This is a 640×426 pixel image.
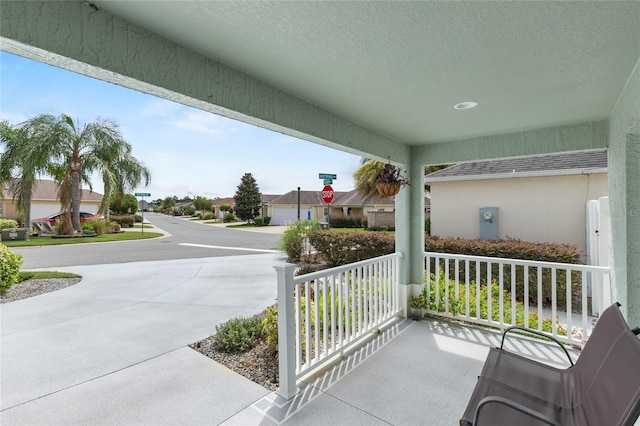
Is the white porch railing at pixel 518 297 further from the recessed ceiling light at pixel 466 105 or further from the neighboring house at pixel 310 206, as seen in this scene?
the neighboring house at pixel 310 206

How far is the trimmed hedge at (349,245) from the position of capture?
7.57 metres

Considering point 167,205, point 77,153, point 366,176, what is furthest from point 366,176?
point 167,205

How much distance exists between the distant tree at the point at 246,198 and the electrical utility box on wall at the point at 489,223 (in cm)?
2889

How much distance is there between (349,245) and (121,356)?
5.87m

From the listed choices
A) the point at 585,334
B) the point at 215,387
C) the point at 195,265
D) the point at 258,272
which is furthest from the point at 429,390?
the point at 195,265

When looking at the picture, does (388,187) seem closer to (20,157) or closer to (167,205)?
(20,157)

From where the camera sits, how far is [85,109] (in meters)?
15.1

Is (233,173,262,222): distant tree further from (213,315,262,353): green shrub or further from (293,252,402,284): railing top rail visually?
(293,252,402,284): railing top rail

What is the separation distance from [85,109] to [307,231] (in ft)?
47.6

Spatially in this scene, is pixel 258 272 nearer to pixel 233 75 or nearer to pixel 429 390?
pixel 429 390

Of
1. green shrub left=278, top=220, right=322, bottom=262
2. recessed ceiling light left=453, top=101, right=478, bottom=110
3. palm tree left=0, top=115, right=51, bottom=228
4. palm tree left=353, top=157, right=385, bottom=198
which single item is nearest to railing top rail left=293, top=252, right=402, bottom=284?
recessed ceiling light left=453, top=101, right=478, bottom=110

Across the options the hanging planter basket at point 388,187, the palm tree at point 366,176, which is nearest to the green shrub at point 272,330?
the hanging planter basket at point 388,187

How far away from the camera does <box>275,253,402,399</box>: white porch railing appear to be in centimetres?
247

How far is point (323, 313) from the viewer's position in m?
3.08
